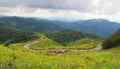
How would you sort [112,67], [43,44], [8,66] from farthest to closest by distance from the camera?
[43,44], [112,67], [8,66]

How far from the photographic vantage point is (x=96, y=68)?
2491 centimetres

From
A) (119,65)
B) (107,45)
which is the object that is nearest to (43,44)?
(107,45)

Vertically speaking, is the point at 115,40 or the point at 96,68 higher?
the point at 96,68

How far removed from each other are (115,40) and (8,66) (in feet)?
297

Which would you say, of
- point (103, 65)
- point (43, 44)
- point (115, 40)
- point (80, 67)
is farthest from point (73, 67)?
point (43, 44)

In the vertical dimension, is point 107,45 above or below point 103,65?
below

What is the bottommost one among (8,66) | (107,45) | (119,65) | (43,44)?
(43,44)

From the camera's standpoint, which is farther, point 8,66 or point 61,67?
point 61,67

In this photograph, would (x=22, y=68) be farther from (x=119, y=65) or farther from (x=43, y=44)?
(x=43, y=44)

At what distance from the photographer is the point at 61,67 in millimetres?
23188

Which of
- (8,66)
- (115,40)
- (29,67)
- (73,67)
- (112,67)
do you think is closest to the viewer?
(8,66)

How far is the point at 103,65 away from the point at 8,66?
11.4m

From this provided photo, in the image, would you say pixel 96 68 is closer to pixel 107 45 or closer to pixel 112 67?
pixel 112 67

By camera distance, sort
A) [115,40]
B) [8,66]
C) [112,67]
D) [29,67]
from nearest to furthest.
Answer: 1. [8,66]
2. [29,67]
3. [112,67]
4. [115,40]
